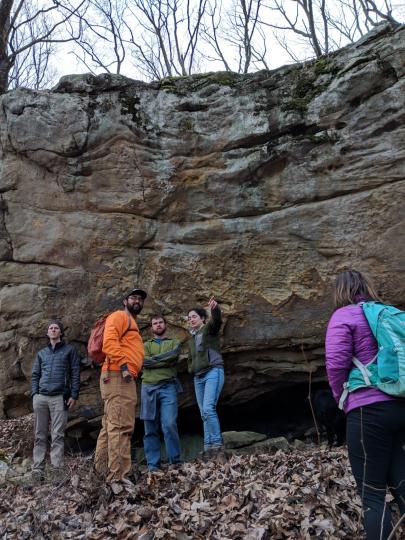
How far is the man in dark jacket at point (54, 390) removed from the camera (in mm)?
7172

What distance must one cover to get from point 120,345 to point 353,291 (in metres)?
3.19

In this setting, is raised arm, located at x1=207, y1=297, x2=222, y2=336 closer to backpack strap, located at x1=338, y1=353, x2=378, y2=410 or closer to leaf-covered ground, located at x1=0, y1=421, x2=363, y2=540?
leaf-covered ground, located at x1=0, y1=421, x2=363, y2=540

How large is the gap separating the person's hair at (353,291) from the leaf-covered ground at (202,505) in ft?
5.96

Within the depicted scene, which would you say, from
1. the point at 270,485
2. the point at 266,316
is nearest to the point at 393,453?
the point at 270,485

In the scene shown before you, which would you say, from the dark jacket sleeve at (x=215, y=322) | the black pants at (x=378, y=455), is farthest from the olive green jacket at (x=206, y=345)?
the black pants at (x=378, y=455)

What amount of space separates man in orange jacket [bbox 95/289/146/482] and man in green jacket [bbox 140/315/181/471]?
677 mm

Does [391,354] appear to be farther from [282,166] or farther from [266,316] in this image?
[282,166]

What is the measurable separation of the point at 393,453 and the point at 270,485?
2086 millimetres

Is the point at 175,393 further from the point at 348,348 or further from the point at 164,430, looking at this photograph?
the point at 348,348

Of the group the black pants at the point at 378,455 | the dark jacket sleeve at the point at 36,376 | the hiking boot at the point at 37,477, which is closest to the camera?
the black pants at the point at 378,455

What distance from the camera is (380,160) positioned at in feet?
24.5

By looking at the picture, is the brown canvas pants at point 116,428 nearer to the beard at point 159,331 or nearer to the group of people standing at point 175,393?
the group of people standing at point 175,393

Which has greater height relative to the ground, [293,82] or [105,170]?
[293,82]

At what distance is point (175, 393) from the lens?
699 centimetres
